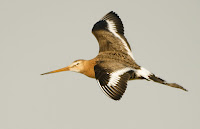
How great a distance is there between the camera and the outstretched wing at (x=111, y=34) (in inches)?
294

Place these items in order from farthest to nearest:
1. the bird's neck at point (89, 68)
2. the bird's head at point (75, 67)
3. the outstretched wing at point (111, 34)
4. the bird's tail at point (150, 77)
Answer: the outstretched wing at point (111, 34)
the bird's head at point (75, 67)
the bird's neck at point (89, 68)
the bird's tail at point (150, 77)

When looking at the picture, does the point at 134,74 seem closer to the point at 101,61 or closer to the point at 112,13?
the point at 101,61

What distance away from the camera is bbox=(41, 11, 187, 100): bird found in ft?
19.0

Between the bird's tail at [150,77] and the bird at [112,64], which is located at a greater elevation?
the bird at [112,64]

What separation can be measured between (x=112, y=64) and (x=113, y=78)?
59cm

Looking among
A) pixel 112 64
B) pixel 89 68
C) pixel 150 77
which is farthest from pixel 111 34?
pixel 150 77

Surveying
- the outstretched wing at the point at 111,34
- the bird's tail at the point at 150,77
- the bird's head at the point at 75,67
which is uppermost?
the outstretched wing at the point at 111,34

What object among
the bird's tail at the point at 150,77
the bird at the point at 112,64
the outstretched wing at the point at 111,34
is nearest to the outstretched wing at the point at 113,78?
the bird at the point at 112,64

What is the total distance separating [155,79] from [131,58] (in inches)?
36.0

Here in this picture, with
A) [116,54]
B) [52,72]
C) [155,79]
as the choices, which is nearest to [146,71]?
[155,79]

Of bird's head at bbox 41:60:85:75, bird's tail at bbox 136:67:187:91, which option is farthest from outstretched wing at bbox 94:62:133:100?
bird's head at bbox 41:60:85:75

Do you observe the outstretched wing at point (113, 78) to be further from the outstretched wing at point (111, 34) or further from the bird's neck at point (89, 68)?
the outstretched wing at point (111, 34)

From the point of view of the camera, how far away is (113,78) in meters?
5.91

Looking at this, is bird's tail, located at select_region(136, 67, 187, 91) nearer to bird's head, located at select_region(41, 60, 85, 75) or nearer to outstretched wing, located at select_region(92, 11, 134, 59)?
outstretched wing, located at select_region(92, 11, 134, 59)
